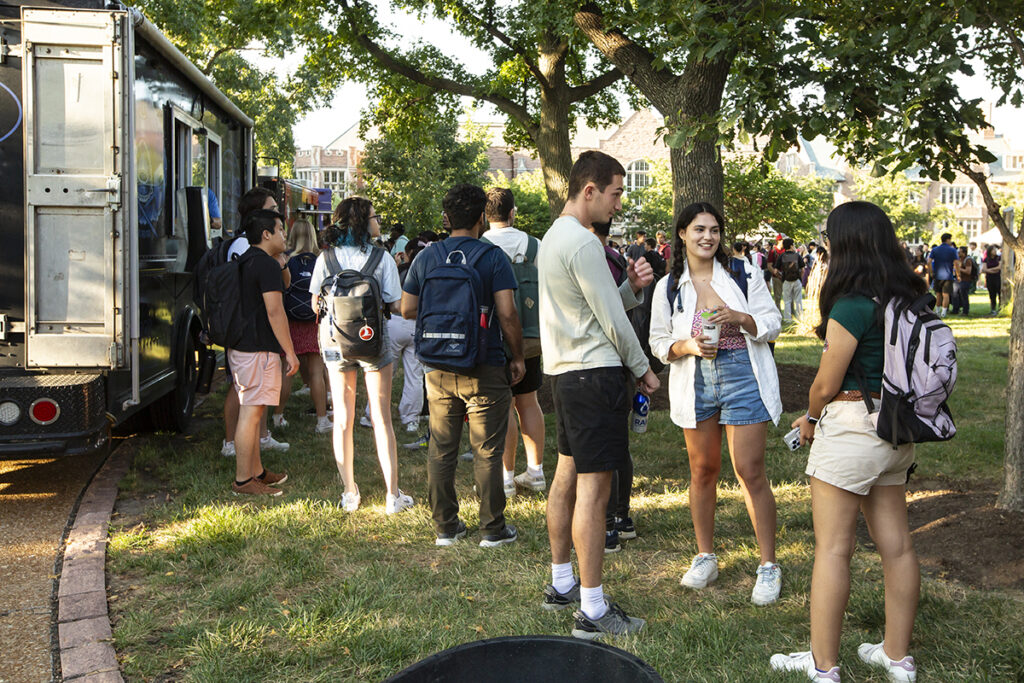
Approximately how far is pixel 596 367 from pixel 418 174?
120 feet

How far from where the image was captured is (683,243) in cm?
458

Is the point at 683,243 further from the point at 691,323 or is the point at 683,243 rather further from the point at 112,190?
the point at 112,190

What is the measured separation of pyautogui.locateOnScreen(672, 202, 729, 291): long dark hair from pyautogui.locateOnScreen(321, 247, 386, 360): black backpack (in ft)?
6.11

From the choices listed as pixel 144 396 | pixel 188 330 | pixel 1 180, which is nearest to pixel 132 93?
pixel 1 180

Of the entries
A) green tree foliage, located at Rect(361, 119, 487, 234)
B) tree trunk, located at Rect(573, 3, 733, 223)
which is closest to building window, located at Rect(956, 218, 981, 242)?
green tree foliage, located at Rect(361, 119, 487, 234)

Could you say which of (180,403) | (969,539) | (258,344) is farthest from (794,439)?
(180,403)

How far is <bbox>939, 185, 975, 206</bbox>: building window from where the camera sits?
92062 millimetres

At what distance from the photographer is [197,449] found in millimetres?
7633

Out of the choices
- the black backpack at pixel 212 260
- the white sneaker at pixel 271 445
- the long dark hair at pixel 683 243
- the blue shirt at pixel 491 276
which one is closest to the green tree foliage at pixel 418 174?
the white sneaker at pixel 271 445

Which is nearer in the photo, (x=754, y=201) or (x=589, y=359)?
(x=589, y=359)

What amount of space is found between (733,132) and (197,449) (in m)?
5.16

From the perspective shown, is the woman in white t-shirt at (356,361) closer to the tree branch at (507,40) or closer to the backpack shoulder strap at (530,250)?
the backpack shoulder strap at (530,250)

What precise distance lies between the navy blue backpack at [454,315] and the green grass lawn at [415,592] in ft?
3.62

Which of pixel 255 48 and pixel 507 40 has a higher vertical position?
pixel 255 48
